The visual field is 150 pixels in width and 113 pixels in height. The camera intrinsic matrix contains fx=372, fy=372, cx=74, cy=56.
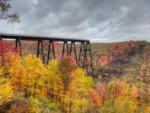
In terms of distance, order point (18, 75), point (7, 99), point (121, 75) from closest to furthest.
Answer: point (7, 99)
point (18, 75)
point (121, 75)

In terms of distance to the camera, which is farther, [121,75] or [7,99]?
[121,75]

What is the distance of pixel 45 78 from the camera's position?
178 feet

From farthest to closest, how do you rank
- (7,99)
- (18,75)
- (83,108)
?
(83,108) → (18,75) → (7,99)

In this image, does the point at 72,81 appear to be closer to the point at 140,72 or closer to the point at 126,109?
the point at 126,109

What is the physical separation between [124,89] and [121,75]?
86.2 m

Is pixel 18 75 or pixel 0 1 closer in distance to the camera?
pixel 0 1

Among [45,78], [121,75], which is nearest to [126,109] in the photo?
[45,78]

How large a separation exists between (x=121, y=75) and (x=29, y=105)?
132451 millimetres

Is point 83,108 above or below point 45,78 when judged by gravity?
below

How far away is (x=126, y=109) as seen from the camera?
6103 centimetres

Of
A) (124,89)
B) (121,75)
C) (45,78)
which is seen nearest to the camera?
(45,78)

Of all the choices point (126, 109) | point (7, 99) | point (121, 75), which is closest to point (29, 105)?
point (7, 99)

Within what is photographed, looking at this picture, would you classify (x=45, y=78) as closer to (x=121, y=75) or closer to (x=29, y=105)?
(x=29, y=105)

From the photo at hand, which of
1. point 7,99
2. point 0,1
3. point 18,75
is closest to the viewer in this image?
point 0,1
